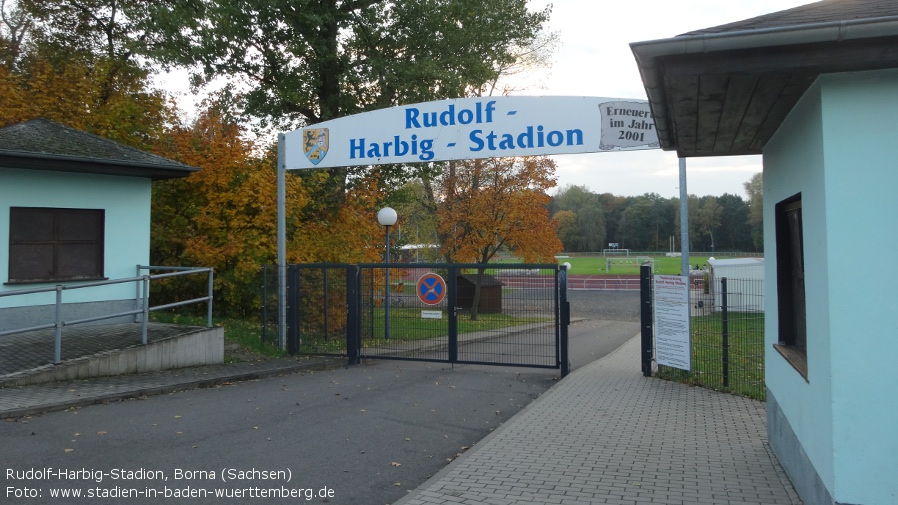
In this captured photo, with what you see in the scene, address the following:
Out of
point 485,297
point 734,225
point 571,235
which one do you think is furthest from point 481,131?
point 571,235

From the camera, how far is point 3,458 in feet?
20.0

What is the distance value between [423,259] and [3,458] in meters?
33.1

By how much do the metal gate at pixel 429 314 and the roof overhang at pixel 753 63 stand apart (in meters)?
7.05

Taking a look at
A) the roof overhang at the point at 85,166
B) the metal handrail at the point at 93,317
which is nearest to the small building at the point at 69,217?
the roof overhang at the point at 85,166

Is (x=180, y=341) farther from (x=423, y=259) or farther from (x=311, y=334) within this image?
(x=423, y=259)

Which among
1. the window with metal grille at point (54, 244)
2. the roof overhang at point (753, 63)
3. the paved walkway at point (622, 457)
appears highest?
the roof overhang at point (753, 63)

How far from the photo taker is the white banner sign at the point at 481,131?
11.2 metres

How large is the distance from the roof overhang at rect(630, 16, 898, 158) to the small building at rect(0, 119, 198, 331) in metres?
10.3

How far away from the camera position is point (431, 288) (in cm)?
1350

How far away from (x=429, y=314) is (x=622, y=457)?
7103mm

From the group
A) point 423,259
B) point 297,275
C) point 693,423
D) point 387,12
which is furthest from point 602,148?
point 423,259

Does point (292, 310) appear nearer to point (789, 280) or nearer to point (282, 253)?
point (282, 253)

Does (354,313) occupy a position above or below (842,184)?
below

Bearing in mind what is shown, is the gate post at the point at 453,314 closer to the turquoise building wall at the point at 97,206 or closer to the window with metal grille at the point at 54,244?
the turquoise building wall at the point at 97,206
